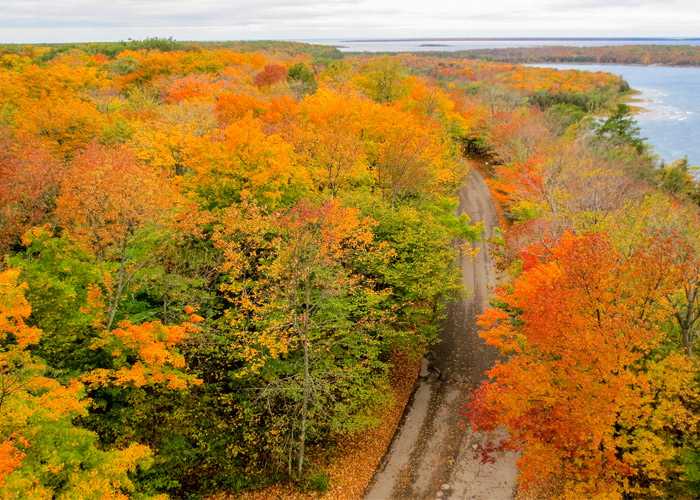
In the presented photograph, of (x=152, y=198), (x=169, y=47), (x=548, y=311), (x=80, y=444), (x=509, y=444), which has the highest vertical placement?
(x=169, y=47)

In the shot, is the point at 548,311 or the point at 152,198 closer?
the point at 548,311

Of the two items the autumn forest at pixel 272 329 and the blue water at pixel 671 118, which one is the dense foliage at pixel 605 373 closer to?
the autumn forest at pixel 272 329

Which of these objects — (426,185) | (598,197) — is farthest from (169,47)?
(598,197)

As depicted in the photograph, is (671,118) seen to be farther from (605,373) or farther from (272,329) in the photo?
(272,329)

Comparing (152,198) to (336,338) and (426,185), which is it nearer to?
(336,338)

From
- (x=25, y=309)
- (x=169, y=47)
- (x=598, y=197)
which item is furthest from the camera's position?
(x=169, y=47)

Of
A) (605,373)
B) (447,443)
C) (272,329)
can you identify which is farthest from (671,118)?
(272,329)

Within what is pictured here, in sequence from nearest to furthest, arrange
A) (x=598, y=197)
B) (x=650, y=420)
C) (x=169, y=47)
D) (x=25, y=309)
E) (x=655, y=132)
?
1. (x=25, y=309)
2. (x=650, y=420)
3. (x=598, y=197)
4. (x=655, y=132)
5. (x=169, y=47)

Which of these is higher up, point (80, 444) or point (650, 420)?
point (80, 444)
